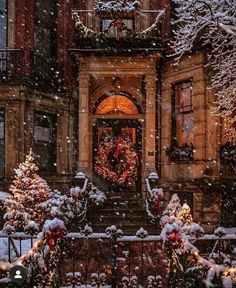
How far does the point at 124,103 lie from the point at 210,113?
437 centimetres

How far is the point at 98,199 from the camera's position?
52.8 feet

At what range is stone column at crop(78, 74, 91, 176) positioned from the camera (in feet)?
56.7

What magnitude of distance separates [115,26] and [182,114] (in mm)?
4191

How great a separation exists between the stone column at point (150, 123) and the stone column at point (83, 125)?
88.1 inches

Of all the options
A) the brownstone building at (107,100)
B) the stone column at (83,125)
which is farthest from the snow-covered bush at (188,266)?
the stone column at (83,125)

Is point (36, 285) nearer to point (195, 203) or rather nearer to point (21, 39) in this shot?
point (195, 203)

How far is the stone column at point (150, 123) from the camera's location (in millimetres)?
17109

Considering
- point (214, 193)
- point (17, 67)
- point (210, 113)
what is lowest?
point (214, 193)

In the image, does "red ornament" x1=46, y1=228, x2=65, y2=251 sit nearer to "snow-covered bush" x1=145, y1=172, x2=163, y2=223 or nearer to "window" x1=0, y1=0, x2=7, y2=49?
"snow-covered bush" x1=145, y1=172, x2=163, y2=223

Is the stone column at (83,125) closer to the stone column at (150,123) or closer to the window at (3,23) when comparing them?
the stone column at (150,123)

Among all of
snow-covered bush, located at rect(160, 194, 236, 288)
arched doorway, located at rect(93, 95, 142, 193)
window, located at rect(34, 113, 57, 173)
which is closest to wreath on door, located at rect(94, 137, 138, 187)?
arched doorway, located at rect(93, 95, 142, 193)

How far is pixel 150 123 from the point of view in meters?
17.2

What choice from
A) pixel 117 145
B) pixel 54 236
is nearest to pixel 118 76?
pixel 117 145

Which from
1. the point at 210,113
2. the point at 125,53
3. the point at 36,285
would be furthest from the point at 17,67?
the point at 36,285
